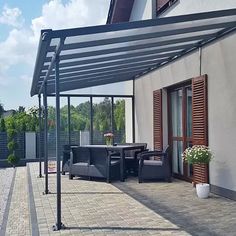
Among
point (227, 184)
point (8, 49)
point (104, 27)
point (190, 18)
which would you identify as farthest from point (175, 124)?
point (8, 49)

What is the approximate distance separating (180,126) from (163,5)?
3686 millimetres

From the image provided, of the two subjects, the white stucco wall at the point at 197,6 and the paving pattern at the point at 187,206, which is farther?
the white stucco wall at the point at 197,6

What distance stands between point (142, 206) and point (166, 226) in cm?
149

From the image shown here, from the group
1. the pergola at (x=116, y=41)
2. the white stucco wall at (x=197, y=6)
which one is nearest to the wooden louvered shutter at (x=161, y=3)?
the white stucco wall at (x=197, y=6)

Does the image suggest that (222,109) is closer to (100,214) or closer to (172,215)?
(172,215)

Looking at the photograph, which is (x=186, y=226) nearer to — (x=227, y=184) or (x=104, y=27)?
(x=227, y=184)

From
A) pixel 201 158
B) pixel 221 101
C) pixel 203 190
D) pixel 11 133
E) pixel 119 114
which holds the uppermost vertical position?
pixel 119 114

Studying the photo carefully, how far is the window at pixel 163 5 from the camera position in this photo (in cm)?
1083

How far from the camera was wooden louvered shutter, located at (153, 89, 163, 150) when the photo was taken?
37.9 ft

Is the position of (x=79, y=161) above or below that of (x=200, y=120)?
below

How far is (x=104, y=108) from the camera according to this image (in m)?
15.2

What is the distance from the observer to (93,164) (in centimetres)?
1074

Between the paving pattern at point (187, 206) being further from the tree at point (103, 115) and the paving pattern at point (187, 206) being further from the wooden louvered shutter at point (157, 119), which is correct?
the tree at point (103, 115)

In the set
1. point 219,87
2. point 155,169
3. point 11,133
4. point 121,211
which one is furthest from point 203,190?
point 11,133
